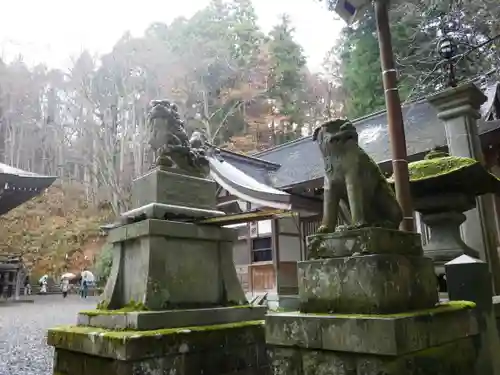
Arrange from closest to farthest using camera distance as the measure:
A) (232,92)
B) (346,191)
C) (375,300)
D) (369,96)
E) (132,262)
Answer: (375,300) < (346,191) < (132,262) < (369,96) < (232,92)

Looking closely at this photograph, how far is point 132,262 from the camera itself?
13.4ft

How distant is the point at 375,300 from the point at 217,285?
2.05 m

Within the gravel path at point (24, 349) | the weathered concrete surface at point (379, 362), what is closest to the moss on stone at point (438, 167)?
the weathered concrete surface at point (379, 362)

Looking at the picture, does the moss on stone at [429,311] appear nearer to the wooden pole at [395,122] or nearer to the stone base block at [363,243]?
the stone base block at [363,243]

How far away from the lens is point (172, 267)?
3949 millimetres

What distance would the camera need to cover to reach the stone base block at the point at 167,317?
3.55m

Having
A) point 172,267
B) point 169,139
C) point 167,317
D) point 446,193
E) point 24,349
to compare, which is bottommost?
point 24,349

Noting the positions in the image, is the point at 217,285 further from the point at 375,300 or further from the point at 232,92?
the point at 232,92

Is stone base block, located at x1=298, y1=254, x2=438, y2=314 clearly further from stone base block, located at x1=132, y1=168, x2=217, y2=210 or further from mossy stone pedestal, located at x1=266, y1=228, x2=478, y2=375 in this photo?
stone base block, located at x1=132, y1=168, x2=217, y2=210

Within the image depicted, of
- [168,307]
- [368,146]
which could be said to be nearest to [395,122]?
[168,307]

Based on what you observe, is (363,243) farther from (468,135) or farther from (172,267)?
(468,135)

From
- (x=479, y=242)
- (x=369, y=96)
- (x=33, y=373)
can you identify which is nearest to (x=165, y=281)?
(x=33, y=373)

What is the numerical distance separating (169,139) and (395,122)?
2866 mm

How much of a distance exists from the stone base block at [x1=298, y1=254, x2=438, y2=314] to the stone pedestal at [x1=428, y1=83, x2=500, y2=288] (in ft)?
12.1
